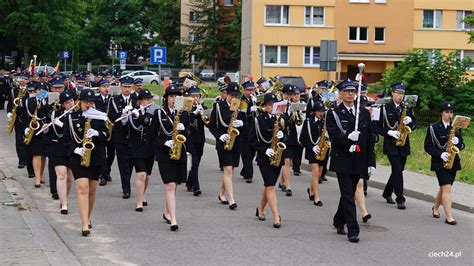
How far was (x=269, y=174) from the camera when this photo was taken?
1023 cm

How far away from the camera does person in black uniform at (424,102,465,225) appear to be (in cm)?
1081

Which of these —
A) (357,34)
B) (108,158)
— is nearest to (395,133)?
(108,158)

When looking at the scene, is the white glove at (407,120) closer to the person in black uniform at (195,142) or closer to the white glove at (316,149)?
the white glove at (316,149)

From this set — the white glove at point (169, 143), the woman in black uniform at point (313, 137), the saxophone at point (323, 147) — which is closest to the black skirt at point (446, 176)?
the saxophone at point (323, 147)

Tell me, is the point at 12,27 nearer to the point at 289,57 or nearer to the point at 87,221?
the point at 289,57

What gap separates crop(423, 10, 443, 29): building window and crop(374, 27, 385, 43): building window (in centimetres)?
344

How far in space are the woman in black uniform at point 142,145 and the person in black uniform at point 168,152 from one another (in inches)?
27.7

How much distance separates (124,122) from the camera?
1227 centimetres

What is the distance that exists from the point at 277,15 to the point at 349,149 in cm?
4565

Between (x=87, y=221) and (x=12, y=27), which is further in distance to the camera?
(x=12, y=27)

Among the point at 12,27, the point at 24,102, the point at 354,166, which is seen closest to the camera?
the point at 354,166

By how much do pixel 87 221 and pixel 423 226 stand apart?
4.81 meters

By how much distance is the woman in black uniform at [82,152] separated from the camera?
31.3 feet

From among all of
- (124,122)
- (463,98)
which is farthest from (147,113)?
(463,98)
